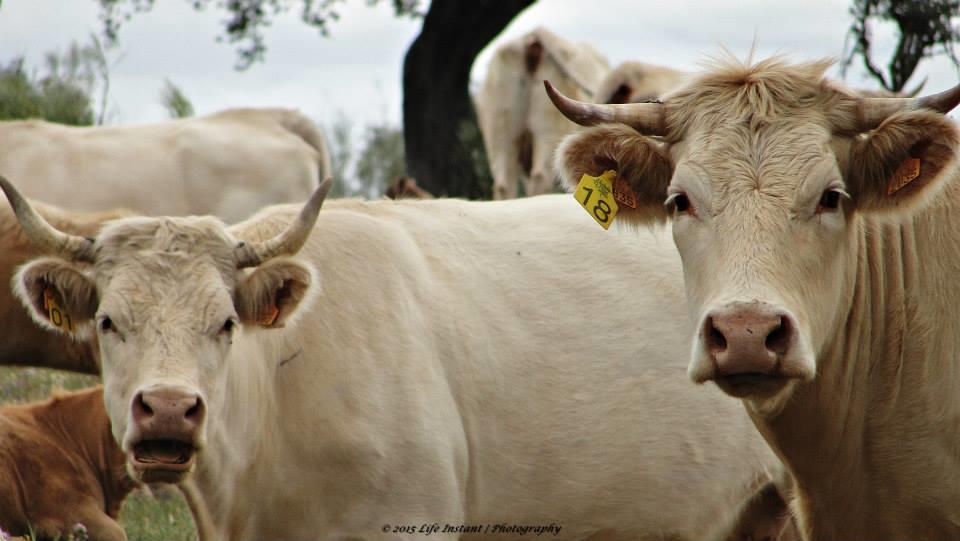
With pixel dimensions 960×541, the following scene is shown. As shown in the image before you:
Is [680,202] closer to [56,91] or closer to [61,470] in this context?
[61,470]

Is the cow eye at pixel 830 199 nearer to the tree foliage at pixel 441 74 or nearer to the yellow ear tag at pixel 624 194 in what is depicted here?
the yellow ear tag at pixel 624 194

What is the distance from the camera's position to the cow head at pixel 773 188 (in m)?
4.01

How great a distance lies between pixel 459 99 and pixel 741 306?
14.3m

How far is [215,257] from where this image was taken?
5.46 metres

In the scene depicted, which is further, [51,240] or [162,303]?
[51,240]

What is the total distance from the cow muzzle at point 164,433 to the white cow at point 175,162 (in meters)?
9.86

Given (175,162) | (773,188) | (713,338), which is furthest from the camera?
(175,162)

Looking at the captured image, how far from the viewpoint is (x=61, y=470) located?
303 inches

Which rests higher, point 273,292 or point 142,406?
point 273,292

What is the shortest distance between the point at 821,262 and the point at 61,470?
4.93 meters

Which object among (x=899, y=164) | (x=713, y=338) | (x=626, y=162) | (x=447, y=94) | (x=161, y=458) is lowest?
(x=447, y=94)

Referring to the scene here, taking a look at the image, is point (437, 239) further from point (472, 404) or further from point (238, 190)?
point (238, 190)

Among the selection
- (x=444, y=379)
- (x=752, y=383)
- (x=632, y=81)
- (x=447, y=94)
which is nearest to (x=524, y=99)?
(x=447, y=94)

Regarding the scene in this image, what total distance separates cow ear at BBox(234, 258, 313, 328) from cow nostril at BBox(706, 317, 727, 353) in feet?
6.66
